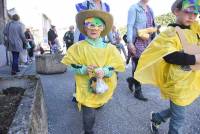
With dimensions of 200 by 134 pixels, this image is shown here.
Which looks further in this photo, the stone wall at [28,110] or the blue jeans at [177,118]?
the blue jeans at [177,118]

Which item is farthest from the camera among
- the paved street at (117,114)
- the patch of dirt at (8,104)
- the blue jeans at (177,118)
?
the paved street at (117,114)

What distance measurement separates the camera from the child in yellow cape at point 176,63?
3475mm

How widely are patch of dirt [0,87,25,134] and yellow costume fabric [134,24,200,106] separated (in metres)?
1.35

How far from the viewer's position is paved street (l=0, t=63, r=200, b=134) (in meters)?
4.64

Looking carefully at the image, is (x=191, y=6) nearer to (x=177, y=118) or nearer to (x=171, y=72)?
(x=171, y=72)

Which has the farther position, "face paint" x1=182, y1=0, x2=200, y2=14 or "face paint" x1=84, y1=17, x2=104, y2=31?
"face paint" x1=84, y1=17, x2=104, y2=31

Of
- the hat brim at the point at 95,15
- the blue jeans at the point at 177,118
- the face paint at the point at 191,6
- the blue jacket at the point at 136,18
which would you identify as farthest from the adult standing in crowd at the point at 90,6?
the blue jeans at the point at 177,118

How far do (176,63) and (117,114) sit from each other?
2.06 meters

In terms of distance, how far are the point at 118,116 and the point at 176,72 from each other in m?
1.85

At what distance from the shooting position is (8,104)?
3828 mm

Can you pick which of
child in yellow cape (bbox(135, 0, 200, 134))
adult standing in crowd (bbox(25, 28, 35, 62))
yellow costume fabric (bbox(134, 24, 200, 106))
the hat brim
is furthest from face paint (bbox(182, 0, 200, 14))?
adult standing in crowd (bbox(25, 28, 35, 62))

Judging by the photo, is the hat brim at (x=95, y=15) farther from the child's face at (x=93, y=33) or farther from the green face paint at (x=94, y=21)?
the child's face at (x=93, y=33)

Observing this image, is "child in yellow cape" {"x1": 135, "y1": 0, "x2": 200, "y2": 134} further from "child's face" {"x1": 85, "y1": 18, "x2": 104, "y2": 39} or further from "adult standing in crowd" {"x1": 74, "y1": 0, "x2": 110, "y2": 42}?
"adult standing in crowd" {"x1": 74, "y1": 0, "x2": 110, "y2": 42}

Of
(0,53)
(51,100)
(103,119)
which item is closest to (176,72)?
(103,119)
